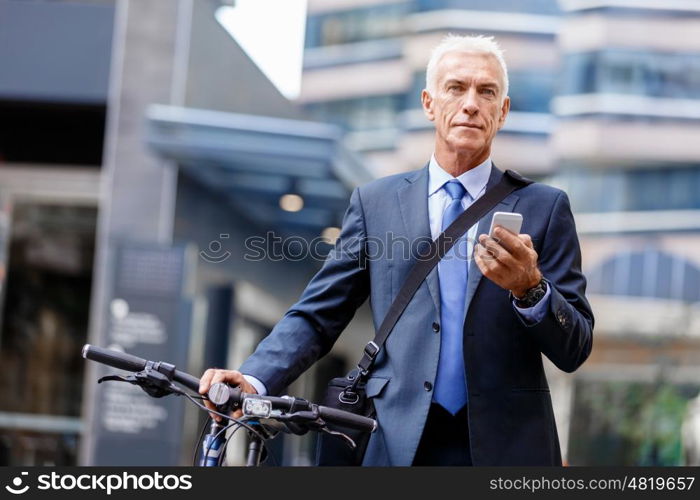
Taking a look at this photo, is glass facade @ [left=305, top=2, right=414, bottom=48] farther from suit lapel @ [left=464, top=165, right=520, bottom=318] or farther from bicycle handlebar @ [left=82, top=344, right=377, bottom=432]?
bicycle handlebar @ [left=82, top=344, right=377, bottom=432]

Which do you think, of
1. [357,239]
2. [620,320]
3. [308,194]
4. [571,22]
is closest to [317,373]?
[308,194]

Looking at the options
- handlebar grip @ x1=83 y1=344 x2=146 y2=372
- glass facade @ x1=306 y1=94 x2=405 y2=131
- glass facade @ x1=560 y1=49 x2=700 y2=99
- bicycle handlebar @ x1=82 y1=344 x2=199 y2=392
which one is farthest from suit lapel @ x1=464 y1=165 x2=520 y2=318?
glass facade @ x1=560 y1=49 x2=700 y2=99

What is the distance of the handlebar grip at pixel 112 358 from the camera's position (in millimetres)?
2406

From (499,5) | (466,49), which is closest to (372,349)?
(466,49)

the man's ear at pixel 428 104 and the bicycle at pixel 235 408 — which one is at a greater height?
the man's ear at pixel 428 104

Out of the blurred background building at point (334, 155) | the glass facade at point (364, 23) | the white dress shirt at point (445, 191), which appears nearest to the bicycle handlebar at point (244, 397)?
the white dress shirt at point (445, 191)

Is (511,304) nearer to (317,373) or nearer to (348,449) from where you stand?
(348,449)

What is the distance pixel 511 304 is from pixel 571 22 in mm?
7613

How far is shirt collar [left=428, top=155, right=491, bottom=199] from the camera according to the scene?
2908mm

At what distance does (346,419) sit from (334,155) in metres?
7.04

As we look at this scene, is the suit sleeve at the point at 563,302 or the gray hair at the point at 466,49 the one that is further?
the gray hair at the point at 466,49

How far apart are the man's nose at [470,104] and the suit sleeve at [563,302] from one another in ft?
1.03

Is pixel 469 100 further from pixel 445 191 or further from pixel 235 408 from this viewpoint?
pixel 235 408

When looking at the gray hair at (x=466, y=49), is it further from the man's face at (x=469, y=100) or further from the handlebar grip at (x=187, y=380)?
the handlebar grip at (x=187, y=380)
